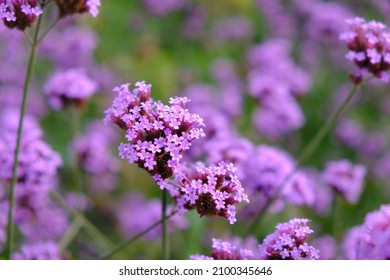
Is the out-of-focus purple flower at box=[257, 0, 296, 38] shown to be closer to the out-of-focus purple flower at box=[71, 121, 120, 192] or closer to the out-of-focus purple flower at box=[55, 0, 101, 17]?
the out-of-focus purple flower at box=[71, 121, 120, 192]

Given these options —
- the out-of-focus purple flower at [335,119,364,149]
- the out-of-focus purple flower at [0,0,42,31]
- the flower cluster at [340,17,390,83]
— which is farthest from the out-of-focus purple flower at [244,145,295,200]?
the out-of-focus purple flower at [335,119,364,149]

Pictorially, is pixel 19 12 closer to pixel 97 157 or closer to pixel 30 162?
pixel 30 162

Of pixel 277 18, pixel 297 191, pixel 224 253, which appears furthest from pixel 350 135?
pixel 224 253

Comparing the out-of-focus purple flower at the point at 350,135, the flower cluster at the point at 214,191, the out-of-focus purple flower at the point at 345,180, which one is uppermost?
the out-of-focus purple flower at the point at 350,135

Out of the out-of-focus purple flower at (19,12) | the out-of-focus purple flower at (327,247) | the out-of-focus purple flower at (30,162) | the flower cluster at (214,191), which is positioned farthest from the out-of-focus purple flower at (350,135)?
the out-of-focus purple flower at (19,12)

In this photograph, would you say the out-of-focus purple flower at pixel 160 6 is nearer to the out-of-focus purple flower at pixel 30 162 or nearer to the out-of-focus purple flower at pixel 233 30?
the out-of-focus purple flower at pixel 233 30
